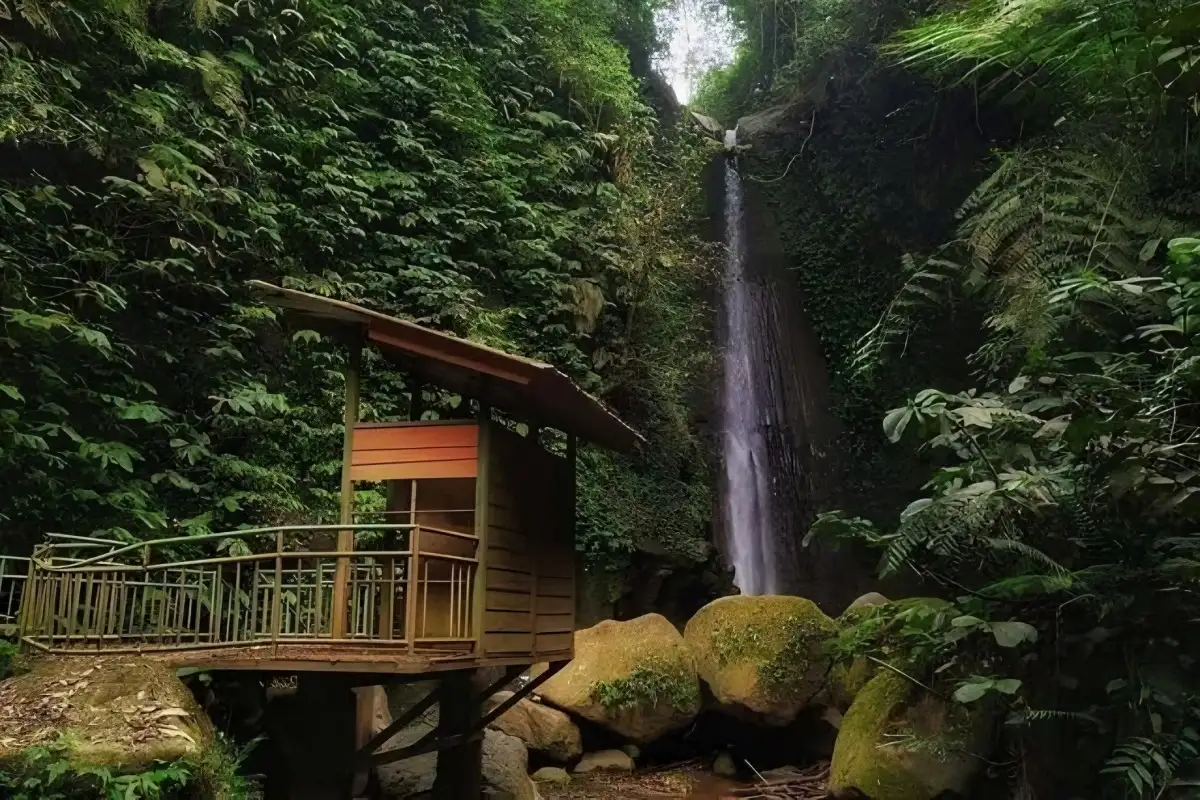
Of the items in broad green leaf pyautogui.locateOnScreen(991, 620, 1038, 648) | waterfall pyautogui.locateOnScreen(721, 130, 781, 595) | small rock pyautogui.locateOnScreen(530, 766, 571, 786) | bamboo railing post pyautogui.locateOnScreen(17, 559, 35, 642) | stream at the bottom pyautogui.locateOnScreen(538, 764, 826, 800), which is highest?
waterfall pyautogui.locateOnScreen(721, 130, 781, 595)

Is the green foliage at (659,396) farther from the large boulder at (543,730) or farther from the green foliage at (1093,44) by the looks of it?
the green foliage at (1093,44)

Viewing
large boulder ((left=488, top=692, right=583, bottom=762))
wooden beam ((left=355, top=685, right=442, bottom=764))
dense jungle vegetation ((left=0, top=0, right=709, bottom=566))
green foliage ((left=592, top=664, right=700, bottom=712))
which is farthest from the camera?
green foliage ((left=592, top=664, right=700, bottom=712))

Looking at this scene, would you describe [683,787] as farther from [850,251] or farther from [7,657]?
[850,251]

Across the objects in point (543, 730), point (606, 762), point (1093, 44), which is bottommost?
point (606, 762)

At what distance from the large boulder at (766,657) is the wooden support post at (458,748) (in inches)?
167

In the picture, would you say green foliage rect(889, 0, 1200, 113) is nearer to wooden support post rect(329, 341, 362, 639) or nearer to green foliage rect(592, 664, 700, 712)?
wooden support post rect(329, 341, 362, 639)

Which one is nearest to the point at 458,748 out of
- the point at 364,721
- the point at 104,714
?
the point at 364,721

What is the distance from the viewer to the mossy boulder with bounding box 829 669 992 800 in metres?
7.57

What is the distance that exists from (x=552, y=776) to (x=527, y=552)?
4218 mm

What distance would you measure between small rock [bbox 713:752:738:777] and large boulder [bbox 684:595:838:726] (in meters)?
0.84

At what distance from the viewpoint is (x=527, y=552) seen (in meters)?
7.65

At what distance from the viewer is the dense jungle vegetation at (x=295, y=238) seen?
8852 millimetres

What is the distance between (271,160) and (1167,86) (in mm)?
10934

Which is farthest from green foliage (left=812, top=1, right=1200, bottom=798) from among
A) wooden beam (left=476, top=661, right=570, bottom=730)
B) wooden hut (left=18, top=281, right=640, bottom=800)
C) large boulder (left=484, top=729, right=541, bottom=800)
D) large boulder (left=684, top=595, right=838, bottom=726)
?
large boulder (left=484, top=729, right=541, bottom=800)
